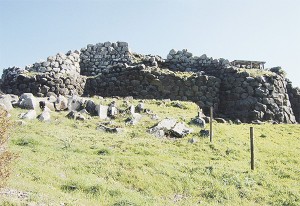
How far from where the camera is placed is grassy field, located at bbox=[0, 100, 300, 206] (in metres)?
12.2

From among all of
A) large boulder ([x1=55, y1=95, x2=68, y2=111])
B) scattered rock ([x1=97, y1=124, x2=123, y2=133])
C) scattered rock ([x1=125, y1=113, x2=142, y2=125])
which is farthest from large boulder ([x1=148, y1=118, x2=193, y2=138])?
large boulder ([x1=55, y1=95, x2=68, y2=111])

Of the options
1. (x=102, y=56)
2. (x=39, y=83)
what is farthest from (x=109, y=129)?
(x=102, y=56)

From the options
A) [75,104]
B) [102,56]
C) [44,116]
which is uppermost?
[102,56]

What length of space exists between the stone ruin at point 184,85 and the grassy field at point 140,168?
882cm

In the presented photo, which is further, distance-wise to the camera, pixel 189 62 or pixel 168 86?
pixel 189 62

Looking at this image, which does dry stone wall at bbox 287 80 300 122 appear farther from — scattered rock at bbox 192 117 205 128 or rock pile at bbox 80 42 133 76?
scattered rock at bbox 192 117 205 128

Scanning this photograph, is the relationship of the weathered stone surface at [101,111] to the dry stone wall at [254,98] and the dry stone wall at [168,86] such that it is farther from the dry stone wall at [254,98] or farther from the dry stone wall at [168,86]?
the dry stone wall at [254,98]

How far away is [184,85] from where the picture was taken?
31.8 meters

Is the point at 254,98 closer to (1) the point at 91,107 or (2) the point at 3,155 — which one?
(1) the point at 91,107

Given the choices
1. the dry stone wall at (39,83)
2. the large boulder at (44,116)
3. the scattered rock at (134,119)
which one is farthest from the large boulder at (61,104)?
the dry stone wall at (39,83)

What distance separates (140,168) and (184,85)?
17.4m

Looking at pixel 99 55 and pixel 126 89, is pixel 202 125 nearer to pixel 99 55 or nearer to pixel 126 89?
pixel 126 89

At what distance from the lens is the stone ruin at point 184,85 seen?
3022cm

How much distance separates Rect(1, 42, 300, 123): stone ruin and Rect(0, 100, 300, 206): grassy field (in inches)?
347
